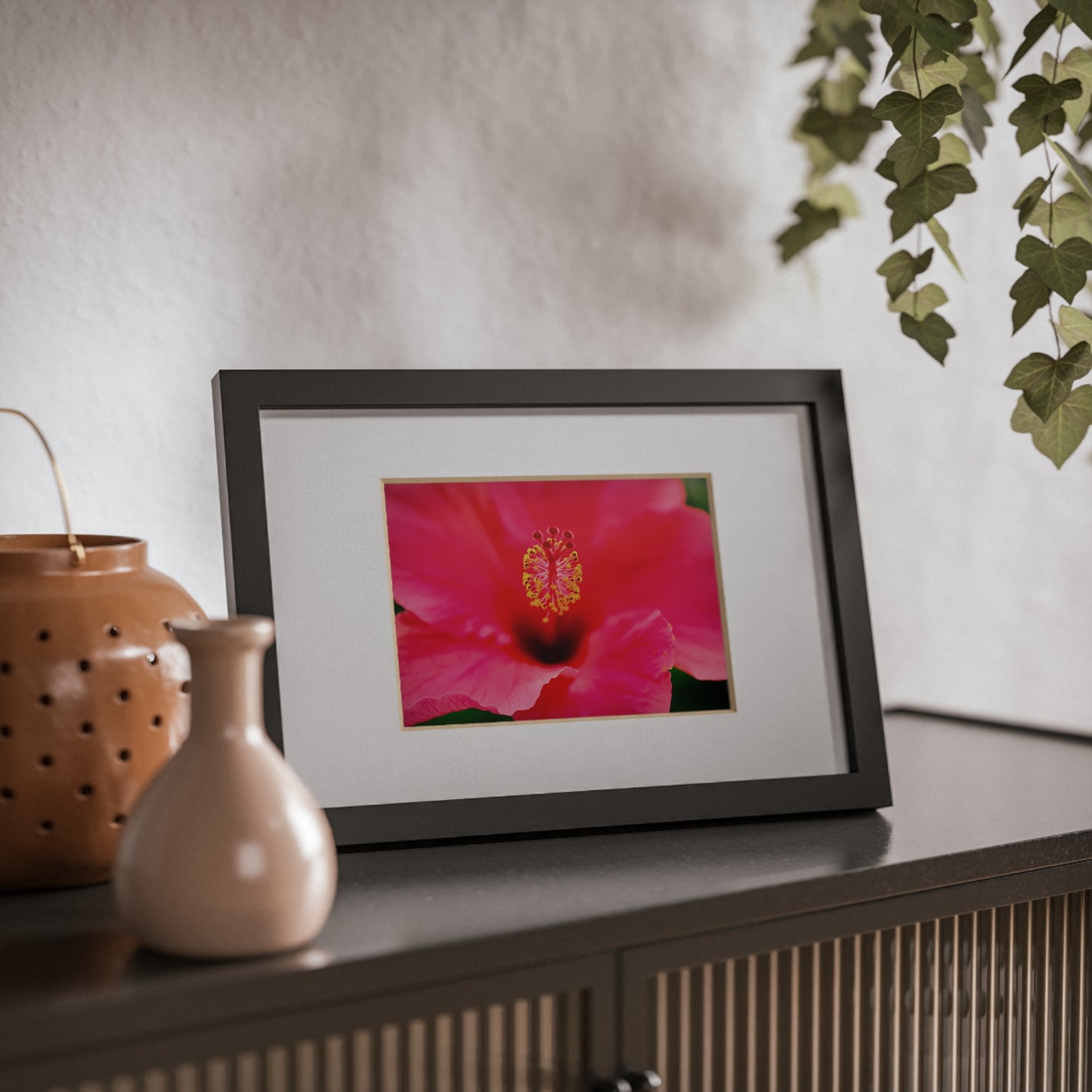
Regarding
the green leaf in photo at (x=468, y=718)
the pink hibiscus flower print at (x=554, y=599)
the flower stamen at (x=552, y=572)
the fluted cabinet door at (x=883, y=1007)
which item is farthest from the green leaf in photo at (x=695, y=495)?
the fluted cabinet door at (x=883, y=1007)

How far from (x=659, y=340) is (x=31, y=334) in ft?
2.01

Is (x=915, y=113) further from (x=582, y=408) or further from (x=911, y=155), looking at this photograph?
(x=582, y=408)

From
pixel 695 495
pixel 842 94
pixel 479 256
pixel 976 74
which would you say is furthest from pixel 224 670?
pixel 842 94

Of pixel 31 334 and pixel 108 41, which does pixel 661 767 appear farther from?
pixel 108 41

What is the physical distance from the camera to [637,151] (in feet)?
3.99

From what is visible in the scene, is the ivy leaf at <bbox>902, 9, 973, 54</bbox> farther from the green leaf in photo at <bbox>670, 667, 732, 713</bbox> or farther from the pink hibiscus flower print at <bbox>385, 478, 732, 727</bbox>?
the green leaf in photo at <bbox>670, 667, 732, 713</bbox>

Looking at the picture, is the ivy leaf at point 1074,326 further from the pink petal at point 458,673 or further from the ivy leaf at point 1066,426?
the pink petal at point 458,673

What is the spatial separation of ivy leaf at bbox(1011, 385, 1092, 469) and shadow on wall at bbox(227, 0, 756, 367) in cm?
42

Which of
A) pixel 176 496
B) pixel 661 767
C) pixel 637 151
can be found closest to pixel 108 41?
pixel 176 496

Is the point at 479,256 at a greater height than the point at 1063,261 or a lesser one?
greater

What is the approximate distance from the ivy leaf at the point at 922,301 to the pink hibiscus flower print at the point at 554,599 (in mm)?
300

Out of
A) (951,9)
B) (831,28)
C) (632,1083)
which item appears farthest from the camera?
(831,28)

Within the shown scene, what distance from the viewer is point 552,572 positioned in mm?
889

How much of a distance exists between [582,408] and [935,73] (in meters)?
0.39
